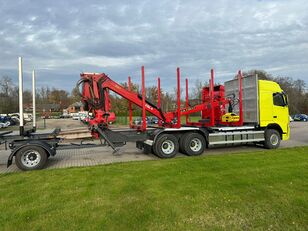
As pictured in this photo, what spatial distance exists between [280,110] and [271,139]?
144 cm

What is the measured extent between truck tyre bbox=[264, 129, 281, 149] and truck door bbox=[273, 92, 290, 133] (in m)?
0.49

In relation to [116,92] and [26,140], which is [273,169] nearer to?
[116,92]

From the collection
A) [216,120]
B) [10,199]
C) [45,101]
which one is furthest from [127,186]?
[45,101]

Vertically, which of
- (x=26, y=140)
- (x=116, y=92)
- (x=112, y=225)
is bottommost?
(x=112, y=225)

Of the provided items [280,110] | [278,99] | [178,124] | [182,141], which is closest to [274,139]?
[280,110]

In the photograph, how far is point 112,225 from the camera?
163 inches

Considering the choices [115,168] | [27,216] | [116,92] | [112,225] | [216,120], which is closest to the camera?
[112,225]

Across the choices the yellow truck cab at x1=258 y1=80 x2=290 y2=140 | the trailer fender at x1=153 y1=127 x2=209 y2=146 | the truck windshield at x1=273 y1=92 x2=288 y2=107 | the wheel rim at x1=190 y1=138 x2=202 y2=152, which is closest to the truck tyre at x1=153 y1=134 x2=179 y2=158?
the trailer fender at x1=153 y1=127 x2=209 y2=146

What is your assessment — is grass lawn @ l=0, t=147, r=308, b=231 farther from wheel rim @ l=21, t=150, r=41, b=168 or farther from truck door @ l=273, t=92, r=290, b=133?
truck door @ l=273, t=92, r=290, b=133

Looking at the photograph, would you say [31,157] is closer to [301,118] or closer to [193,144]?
[193,144]

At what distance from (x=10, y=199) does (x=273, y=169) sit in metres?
6.65

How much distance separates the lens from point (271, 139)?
12172mm

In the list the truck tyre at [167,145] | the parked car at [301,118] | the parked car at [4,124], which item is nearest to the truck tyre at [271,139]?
the truck tyre at [167,145]

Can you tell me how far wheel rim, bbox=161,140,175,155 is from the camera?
1037 centimetres
